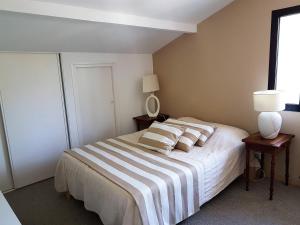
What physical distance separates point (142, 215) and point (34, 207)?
5.13 ft

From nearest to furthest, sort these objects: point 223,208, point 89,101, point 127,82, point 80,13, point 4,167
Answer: point 80,13 < point 223,208 < point 4,167 < point 89,101 < point 127,82

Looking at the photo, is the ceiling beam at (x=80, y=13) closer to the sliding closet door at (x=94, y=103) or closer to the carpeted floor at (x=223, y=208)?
the sliding closet door at (x=94, y=103)

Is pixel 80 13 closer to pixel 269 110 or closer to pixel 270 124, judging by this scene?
pixel 269 110

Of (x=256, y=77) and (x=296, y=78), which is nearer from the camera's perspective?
(x=296, y=78)

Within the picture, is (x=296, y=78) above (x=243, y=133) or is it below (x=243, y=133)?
above

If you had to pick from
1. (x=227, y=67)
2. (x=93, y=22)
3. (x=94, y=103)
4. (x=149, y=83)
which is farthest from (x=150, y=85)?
(x=93, y=22)

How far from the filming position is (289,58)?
8.73 ft

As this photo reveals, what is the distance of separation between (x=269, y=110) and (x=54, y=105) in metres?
2.68

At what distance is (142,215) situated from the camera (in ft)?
5.55

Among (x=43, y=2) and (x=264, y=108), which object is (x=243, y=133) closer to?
(x=264, y=108)

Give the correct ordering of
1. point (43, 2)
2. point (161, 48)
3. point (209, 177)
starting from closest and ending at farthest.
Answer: point (43, 2) → point (209, 177) → point (161, 48)

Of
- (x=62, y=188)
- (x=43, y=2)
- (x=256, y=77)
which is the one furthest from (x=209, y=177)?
(x=43, y=2)

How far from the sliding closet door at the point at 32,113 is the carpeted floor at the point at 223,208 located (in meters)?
0.39

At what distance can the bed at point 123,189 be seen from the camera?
178 centimetres
